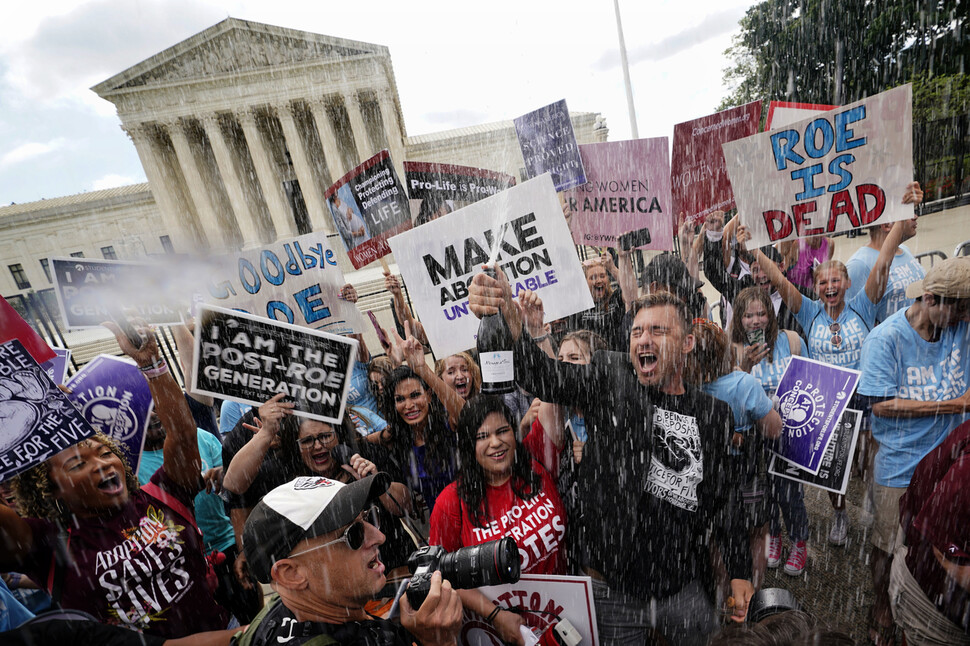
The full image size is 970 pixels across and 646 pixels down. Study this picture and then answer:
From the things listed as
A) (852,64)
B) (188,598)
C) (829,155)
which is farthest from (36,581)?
(852,64)

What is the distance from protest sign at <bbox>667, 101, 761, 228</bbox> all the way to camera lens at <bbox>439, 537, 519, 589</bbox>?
3.61 metres

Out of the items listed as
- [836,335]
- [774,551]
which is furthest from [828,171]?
[774,551]

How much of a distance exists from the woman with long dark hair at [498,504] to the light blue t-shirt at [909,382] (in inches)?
72.2

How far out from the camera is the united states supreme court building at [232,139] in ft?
79.5

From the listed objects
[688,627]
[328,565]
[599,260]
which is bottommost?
[688,627]

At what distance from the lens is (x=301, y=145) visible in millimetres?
26156

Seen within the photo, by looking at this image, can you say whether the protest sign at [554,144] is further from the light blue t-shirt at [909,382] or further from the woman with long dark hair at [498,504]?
the woman with long dark hair at [498,504]

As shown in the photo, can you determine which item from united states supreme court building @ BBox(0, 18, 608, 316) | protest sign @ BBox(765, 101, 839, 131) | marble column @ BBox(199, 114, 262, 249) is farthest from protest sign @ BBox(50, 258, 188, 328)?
marble column @ BBox(199, 114, 262, 249)

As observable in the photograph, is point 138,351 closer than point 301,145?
Yes

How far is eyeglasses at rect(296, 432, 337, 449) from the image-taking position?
2.62 metres

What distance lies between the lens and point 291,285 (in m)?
4.00

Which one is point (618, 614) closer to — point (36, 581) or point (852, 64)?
point (36, 581)

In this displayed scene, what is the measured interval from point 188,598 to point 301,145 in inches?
1097

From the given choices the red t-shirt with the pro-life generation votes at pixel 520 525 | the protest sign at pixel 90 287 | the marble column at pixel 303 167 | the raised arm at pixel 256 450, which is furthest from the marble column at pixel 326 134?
the red t-shirt with the pro-life generation votes at pixel 520 525
